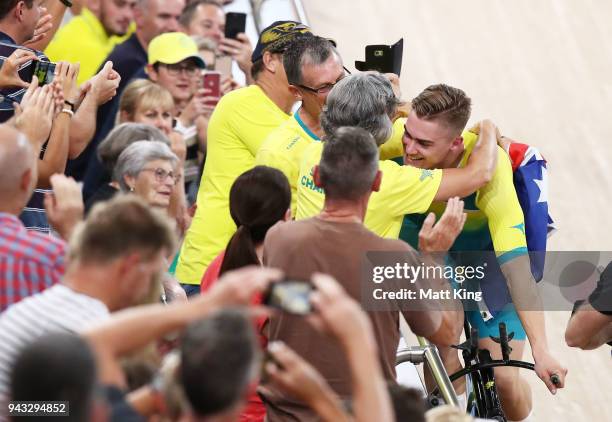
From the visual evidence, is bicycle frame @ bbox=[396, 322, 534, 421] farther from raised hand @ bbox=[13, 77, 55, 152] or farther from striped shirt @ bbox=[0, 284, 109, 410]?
striped shirt @ bbox=[0, 284, 109, 410]

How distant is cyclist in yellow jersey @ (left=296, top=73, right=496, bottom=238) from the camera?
158 inches

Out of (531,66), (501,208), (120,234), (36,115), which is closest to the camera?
(120,234)

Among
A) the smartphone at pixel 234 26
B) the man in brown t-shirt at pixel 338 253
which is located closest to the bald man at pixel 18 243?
the man in brown t-shirt at pixel 338 253

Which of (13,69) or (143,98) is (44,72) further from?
(143,98)

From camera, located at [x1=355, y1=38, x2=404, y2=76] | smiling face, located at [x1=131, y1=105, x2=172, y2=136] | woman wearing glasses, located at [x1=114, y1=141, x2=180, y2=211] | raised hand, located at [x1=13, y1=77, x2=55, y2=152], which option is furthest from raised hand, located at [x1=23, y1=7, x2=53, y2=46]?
camera, located at [x1=355, y1=38, x2=404, y2=76]

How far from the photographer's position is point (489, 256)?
4.80 metres

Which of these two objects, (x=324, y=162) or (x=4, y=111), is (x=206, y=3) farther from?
(x=324, y=162)

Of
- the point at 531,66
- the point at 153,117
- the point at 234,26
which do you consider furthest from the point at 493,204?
the point at 531,66

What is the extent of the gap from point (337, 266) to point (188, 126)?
332 cm

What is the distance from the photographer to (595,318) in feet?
12.1

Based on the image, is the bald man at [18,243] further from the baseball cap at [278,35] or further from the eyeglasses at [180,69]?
the eyeglasses at [180,69]

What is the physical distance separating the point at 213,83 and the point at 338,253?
11.3ft

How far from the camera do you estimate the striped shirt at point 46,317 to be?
252 cm

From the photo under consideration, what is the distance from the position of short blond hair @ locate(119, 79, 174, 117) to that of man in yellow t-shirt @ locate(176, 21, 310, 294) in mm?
688
